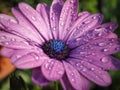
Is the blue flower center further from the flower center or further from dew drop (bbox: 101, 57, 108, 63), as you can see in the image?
dew drop (bbox: 101, 57, 108, 63)

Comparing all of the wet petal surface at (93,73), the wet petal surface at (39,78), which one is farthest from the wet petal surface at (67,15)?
Answer: the wet petal surface at (39,78)

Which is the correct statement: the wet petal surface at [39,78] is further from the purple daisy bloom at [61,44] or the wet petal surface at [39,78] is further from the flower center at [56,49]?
the flower center at [56,49]

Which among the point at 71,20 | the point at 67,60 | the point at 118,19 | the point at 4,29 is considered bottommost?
the point at 118,19

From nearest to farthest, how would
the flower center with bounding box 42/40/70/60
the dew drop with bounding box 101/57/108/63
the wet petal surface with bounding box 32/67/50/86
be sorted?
the wet petal surface with bounding box 32/67/50/86 < the dew drop with bounding box 101/57/108/63 < the flower center with bounding box 42/40/70/60

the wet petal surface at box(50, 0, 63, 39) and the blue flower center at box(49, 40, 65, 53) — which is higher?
the wet petal surface at box(50, 0, 63, 39)

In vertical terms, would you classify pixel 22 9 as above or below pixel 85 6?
above

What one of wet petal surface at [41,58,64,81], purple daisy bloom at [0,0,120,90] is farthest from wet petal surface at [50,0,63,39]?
wet petal surface at [41,58,64,81]

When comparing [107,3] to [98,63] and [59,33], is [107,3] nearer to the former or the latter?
[59,33]

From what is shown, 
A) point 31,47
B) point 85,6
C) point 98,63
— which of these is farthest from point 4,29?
point 85,6
